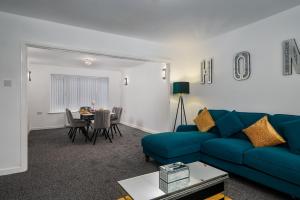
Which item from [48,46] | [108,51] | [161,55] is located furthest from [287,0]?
[48,46]

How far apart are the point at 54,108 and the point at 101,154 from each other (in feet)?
13.9

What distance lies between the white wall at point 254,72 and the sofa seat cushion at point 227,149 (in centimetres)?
98

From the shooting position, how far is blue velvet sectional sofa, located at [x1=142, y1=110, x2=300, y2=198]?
2021mm

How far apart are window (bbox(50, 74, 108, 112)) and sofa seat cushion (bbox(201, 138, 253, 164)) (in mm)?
5851

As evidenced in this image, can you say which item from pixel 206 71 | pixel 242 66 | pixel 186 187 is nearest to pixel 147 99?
pixel 206 71

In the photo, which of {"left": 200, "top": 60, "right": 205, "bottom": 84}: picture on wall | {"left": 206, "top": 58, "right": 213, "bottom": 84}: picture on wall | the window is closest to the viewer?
{"left": 206, "top": 58, "right": 213, "bottom": 84}: picture on wall

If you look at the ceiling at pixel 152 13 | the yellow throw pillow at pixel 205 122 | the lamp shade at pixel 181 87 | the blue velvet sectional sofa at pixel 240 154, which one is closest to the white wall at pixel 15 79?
the ceiling at pixel 152 13

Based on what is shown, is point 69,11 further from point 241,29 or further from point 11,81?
point 241,29

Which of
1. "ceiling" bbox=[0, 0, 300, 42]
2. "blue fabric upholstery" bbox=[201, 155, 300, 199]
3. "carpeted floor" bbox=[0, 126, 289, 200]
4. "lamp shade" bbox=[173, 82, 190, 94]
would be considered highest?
"ceiling" bbox=[0, 0, 300, 42]

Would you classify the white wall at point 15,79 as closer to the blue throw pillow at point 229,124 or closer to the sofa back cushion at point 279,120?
the blue throw pillow at point 229,124

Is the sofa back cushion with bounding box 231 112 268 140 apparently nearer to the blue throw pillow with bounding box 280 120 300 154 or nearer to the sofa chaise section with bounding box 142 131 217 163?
the sofa chaise section with bounding box 142 131 217 163

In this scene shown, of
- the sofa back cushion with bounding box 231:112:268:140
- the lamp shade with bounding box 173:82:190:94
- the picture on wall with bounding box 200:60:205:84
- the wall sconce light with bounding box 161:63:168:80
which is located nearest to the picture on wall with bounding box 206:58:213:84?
the picture on wall with bounding box 200:60:205:84

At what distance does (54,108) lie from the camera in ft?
22.9

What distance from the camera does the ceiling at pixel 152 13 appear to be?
261 centimetres
